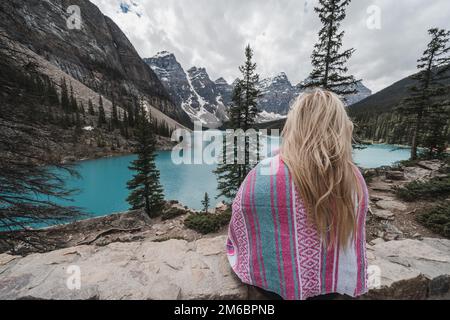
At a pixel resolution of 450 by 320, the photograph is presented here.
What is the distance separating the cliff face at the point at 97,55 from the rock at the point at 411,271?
70.5 m

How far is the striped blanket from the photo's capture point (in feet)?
3.82

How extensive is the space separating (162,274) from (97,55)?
12460 cm

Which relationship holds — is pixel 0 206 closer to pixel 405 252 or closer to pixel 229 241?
pixel 229 241

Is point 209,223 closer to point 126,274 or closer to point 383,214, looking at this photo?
point 126,274

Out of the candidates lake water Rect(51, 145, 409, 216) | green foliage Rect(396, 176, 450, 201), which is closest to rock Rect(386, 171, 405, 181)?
green foliage Rect(396, 176, 450, 201)

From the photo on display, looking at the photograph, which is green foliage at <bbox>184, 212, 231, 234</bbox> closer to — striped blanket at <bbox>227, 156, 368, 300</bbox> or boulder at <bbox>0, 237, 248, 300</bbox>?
boulder at <bbox>0, 237, 248, 300</bbox>

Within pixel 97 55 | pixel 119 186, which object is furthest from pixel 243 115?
pixel 97 55

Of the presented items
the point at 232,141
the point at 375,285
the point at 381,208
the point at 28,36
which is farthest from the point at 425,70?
the point at 28,36

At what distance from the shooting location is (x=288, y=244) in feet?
4.08

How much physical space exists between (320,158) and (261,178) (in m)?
0.38

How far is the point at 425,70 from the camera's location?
477 inches

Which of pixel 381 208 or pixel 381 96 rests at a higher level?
pixel 381 96

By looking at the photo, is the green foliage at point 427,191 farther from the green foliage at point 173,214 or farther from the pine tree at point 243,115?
the green foliage at point 173,214

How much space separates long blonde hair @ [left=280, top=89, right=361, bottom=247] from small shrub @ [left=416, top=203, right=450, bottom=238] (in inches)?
203
